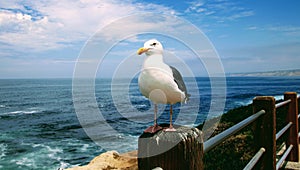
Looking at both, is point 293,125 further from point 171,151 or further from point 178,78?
point 171,151

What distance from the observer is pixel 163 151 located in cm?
136

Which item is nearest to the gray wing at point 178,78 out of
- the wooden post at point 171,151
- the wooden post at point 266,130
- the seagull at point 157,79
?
the seagull at point 157,79

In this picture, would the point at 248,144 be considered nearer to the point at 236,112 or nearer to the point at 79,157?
the point at 236,112

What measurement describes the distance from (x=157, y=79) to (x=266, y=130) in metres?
1.30

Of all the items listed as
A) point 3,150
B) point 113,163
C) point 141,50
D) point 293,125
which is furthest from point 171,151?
point 3,150

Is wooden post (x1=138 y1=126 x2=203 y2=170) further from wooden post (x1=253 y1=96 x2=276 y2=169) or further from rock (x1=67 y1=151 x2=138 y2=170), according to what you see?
rock (x1=67 y1=151 x2=138 y2=170)

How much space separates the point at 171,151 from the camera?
1.37 metres

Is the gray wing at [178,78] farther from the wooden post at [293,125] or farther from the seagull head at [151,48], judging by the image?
the wooden post at [293,125]

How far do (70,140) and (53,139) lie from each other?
2091 mm

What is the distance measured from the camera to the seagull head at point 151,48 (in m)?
3.08

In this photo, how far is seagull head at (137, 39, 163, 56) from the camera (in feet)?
10.1

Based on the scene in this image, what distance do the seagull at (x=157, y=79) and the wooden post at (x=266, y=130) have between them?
86 cm

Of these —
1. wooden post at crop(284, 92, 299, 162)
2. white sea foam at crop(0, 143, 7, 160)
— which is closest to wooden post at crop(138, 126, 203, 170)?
wooden post at crop(284, 92, 299, 162)

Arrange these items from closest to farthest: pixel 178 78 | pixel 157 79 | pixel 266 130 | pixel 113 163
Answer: pixel 157 79
pixel 266 130
pixel 178 78
pixel 113 163
